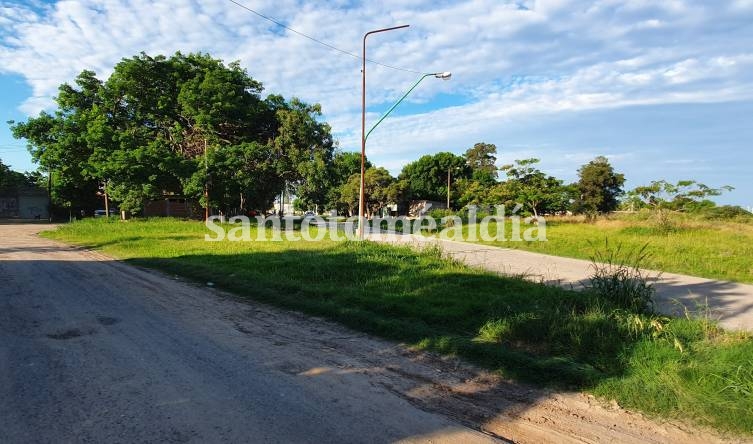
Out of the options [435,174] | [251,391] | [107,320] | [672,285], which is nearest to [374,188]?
[435,174]

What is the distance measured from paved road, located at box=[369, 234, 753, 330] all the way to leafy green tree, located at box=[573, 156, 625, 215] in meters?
37.0

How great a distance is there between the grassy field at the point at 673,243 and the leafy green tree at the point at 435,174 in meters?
35.0

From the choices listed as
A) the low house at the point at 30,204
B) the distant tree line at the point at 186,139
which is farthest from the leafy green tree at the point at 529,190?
the low house at the point at 30,204

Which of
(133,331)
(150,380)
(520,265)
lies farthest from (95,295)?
(520,265)

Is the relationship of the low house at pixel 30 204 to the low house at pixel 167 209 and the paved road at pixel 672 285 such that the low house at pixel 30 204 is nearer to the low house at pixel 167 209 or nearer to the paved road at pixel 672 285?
the low house at pixel 167 209

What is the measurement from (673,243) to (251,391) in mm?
18599

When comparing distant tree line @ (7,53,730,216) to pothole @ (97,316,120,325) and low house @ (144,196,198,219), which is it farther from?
pothole @ (97,316,120,325)

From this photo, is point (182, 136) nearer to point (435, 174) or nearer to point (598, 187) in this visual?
point (435, 174)

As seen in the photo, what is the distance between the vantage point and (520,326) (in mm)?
6012

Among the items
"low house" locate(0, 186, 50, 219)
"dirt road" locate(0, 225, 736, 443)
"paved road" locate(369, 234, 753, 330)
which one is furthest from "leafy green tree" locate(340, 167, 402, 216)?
"low house" locate(0, 186, 50, 219)

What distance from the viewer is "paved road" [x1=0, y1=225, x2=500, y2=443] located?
136 inches

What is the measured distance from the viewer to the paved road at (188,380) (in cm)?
345

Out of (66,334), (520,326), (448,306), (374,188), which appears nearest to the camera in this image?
(66,334)

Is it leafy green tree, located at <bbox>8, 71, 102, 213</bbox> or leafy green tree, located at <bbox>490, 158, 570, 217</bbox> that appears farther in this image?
leafy green tree, located at <bbox>490, 158, 570, 217</bbox>
